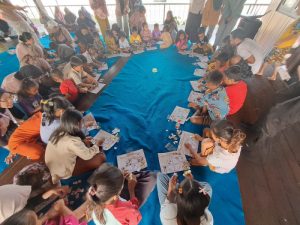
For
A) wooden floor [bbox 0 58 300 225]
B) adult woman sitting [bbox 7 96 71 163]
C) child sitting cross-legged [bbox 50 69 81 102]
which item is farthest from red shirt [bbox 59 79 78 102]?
wooden floor [bbox 0 58 300 225]

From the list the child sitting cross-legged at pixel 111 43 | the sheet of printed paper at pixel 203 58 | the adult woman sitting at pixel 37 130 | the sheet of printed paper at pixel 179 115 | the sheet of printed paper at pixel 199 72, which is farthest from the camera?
the child sitting cross-legged at pixel 111 43

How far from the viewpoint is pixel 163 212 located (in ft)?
4.64

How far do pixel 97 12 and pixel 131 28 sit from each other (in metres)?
1.07

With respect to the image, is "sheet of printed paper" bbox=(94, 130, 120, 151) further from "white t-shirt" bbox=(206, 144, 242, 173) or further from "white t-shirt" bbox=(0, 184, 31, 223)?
"white t-shirt" bbox=(206, 144, 242, 173)

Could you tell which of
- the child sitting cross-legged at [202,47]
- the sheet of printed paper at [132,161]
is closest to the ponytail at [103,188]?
the sheet of printed paper at [132,161]

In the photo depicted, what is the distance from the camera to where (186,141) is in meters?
2.38

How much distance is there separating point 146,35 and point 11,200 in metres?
4.84

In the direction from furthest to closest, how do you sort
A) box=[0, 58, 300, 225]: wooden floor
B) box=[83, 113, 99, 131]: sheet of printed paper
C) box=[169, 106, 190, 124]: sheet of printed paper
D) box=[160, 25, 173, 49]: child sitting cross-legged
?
Result: box=[160, 25, 173, 49]: child sitting cross-legged, box=[169, 106, 190, 124]: sheet of printed paper, box=[83, 113, 99, 131]: sheet of printed paper, box=[0, 58, 300, 225]: wooden floor

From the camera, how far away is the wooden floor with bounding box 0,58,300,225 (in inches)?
71.1

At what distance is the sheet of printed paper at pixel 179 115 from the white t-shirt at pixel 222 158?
0.93m

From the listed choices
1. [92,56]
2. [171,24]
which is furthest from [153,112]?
[171,24]

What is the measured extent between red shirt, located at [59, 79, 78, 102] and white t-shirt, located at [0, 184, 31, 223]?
1.84 meters

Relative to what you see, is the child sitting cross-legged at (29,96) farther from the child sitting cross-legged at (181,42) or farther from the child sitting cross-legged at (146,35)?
the child sitting cross-legged at (181,42)

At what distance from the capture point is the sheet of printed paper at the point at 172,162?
2092mm
